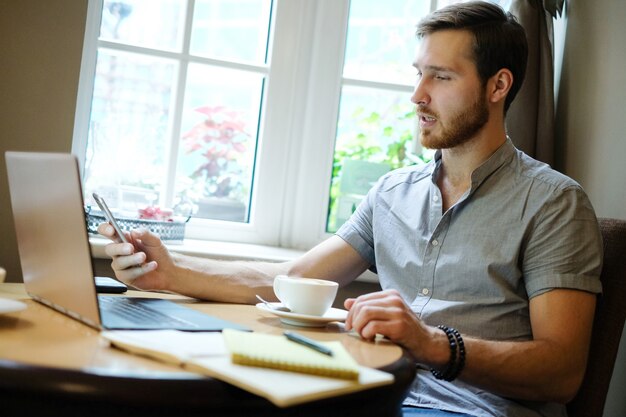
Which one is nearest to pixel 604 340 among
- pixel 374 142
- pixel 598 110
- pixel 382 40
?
pixel 598 110

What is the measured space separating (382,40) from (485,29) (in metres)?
0.90

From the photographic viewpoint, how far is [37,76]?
2170 mm

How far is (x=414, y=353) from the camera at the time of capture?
121 centimetres

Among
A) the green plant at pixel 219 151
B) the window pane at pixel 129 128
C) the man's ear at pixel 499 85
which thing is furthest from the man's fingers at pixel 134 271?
the green plant at pixel 219 151

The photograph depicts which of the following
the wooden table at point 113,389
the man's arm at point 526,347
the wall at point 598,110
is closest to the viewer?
the wooden table at point 113,389

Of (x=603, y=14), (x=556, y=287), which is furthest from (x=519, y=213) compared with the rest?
(x=603, y=14)

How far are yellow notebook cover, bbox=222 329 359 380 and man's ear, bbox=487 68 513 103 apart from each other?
1041mm

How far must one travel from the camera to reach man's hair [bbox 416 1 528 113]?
175 centimetres

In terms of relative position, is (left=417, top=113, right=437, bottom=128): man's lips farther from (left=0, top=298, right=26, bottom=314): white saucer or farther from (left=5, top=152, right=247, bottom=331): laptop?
(left=0, top=298, right=26, bottom=314): white saucer

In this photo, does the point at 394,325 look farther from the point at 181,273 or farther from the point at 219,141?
the point at 219,141

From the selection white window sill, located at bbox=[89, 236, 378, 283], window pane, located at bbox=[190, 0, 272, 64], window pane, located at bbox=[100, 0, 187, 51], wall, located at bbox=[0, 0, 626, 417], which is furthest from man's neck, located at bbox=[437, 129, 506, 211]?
window pane, located at bbox=[100, 0, 187, 51]

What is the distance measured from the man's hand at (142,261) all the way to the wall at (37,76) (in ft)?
2.66

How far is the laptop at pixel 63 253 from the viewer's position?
93 cm

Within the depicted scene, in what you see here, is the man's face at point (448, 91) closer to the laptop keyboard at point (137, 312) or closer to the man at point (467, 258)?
the man at point (467, 258)
